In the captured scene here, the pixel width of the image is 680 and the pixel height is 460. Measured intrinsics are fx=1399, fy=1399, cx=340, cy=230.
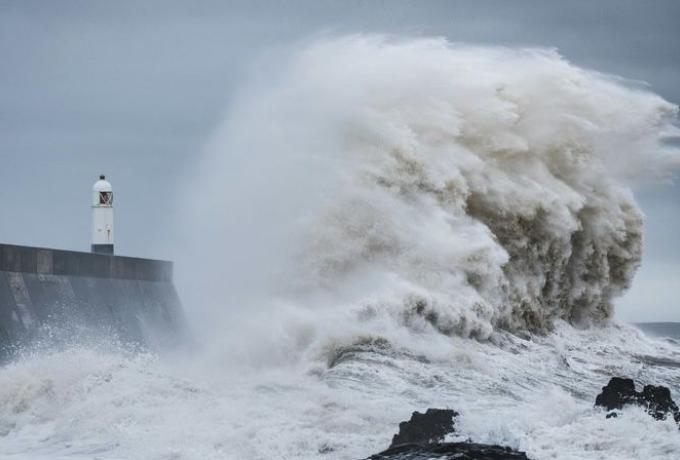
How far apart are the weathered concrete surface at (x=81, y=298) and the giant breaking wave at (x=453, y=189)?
1.48 metres

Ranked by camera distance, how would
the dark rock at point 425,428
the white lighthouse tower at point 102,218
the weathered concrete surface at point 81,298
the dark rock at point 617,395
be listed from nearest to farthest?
the dark rock at point 425,428 → the dark rock at point 617,395 → the weathered concrete surface at point 81,298 → the white lighthouse tower at point 102,218

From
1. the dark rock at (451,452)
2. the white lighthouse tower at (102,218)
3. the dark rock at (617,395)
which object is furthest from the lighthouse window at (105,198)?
the dark rock at (451,452)

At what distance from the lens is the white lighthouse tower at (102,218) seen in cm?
1947

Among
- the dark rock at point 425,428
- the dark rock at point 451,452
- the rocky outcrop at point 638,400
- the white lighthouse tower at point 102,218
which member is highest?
the white lighthouse tower at point 102,218

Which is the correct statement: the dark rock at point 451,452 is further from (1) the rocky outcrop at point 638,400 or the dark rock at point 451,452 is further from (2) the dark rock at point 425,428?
(1) the rocky outcrop at point 638,400

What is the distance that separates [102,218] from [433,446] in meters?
8.64

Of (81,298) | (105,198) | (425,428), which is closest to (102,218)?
(105,198)

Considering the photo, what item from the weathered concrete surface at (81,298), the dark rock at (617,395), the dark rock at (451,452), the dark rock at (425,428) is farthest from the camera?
the weathered concrete surface at (81,298)

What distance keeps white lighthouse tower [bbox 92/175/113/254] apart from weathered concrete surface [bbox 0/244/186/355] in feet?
2.09

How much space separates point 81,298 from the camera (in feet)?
54.8

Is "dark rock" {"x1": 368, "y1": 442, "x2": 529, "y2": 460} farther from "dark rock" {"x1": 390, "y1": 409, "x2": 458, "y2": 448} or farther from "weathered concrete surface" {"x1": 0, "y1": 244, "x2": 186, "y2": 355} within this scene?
"weathered concrete surface" {"x1": 0, "y1": 244, "x2": 186, "y2": 355}

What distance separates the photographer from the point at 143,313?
18.5m

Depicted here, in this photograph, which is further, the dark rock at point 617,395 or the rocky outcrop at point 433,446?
the dark rock at point 617,395

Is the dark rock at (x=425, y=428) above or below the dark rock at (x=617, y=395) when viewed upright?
below
